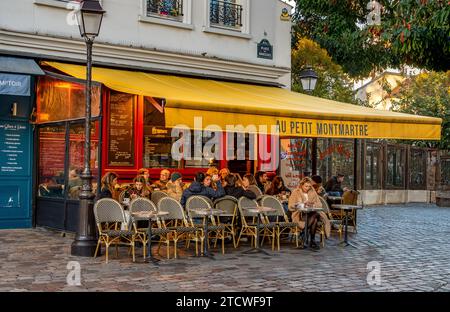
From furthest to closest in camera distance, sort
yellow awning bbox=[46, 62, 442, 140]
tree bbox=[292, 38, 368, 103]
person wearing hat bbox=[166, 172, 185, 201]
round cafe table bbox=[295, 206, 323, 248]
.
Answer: tree bbox=[292, 38, 368, 103] → person wearing hat bbox=[166, 172, 185, 201] → round cafe table bbox=[295, 206, 323, 248] → yellow awning bbox=[46, 62, 442, 140]

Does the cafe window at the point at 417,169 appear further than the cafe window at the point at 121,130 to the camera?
Yes

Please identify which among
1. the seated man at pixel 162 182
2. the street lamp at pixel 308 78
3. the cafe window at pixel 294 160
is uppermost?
the street lamp at pixel 308 78

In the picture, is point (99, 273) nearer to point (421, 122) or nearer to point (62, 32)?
point (62, 32)

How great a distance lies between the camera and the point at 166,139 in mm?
14500

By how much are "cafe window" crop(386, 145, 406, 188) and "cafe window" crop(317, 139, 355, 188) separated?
3047mm

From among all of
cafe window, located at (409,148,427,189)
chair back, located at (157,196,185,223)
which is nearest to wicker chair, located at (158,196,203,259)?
chair back, located at (157,196,185,223)

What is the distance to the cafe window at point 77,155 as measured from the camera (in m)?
12.1

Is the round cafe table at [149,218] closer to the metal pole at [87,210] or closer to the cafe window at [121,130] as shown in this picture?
the metal pole at [87,210]

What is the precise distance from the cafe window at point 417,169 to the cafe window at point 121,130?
1593 centimetres

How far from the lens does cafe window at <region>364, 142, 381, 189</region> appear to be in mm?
24234

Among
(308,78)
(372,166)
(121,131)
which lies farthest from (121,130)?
(372,166)

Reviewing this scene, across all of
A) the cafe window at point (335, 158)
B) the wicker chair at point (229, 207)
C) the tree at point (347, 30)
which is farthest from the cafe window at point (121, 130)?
the cafe window at point (335, 158)

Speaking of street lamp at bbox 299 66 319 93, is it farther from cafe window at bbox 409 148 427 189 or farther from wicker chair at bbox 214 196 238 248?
cafe window at bbox 409 148 427 189

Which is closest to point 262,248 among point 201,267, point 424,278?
point 201,267
